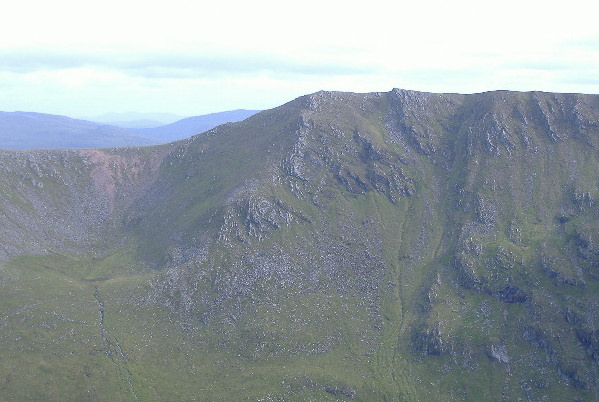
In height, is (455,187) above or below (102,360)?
above

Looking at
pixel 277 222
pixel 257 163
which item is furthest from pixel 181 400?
pixel 257 163

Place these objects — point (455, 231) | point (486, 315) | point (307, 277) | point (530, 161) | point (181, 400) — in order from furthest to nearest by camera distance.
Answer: point (530, 161) < point (455, 231) < point (307, 277) < point (486, 315) < point (181, 400)

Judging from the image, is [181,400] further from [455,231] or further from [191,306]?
[455,231]

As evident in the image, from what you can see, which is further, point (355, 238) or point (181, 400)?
point (355, 238)

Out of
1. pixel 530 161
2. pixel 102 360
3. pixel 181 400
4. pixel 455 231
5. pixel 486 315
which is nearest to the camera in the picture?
pixel 181 400

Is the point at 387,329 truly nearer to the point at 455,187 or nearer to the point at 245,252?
the point at 245,252

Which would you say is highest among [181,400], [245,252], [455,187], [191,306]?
[455,187]
